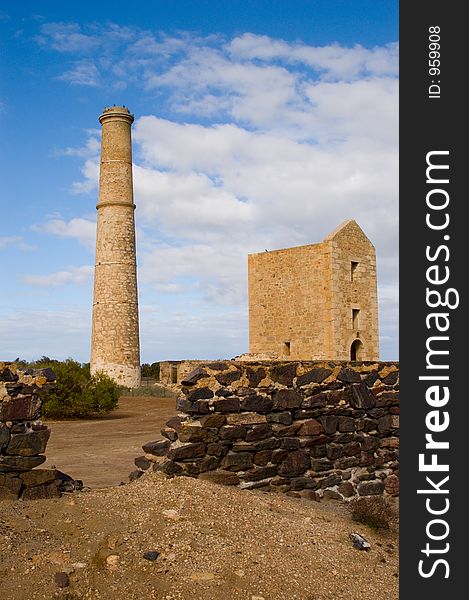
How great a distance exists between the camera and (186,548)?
16.3 ft

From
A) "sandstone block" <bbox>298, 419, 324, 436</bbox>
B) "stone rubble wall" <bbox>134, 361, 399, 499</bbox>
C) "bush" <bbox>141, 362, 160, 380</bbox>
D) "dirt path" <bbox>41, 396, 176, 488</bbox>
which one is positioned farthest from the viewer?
"bush" <bbox>141, 362, 160, 380</bbox>

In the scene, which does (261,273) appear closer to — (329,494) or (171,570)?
(329,494)

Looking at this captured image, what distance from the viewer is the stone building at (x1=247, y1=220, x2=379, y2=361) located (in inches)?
826

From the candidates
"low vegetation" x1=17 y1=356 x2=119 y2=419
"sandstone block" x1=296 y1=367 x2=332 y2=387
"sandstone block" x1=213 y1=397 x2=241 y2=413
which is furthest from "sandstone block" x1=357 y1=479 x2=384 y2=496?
"low vegetation" x1=17 y1=356 x2=119 y2=419

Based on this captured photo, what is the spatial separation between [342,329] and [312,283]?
6.25ft

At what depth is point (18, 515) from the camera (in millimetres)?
5316

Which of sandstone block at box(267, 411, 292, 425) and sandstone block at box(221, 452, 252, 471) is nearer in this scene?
sandstone block at box(221, 452, 252, 471)

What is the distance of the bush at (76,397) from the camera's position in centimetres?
1795

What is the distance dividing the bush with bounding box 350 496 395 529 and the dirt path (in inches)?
117

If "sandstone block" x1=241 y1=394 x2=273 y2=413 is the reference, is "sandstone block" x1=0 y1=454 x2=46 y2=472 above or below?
below

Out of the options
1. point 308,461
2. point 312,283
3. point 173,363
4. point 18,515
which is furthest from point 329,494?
point 173,363

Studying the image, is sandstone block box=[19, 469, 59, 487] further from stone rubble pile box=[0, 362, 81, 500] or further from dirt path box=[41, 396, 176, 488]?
dirt path box=[41, 396, 176, 488]

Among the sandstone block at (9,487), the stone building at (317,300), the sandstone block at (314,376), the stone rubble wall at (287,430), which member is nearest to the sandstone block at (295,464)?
the stone rubble wall at (287,430)

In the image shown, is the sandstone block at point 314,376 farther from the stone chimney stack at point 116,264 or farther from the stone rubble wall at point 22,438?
the stone chimney stack at point 116,264
